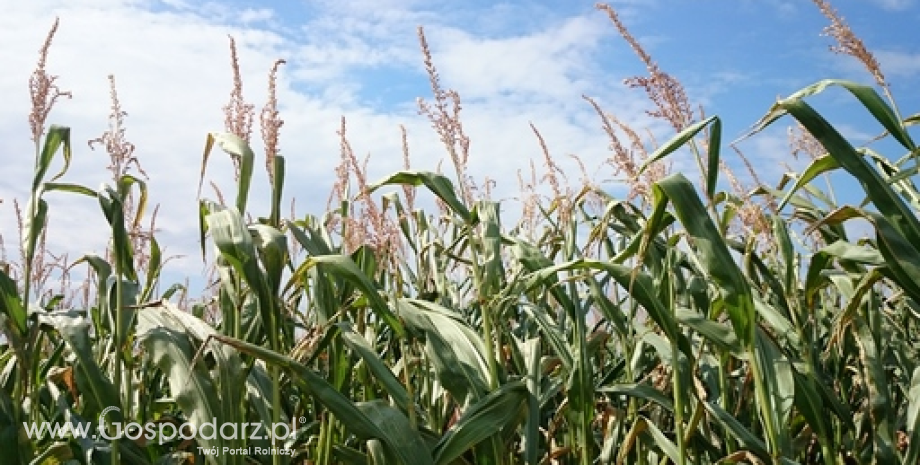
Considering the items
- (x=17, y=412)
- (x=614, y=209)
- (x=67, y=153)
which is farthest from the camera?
(x=614, y=209)

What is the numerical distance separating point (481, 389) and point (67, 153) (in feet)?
3.52

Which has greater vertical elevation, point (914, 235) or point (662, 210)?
point (662, 210)

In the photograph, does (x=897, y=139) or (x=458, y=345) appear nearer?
(x=897, y=139)

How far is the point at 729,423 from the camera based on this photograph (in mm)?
1816

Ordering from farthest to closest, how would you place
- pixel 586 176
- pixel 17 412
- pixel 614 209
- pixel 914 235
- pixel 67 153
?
pixel 586 176 < pixel 614 209 < pixel 67 153 < pixel 17 412 < pixel 914 235

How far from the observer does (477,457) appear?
1.77 meters

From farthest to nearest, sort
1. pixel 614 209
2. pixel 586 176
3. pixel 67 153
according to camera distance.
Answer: pixel 586 176
pixel 614 209
pixel 67 153

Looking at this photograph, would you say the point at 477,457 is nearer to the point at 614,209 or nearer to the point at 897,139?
the point at 614,209

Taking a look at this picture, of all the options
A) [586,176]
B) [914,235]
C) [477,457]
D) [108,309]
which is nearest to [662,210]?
[914,235]

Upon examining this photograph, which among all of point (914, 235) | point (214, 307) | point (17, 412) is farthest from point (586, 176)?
point (17, 412)

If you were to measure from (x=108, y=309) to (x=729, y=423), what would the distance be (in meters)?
1.30

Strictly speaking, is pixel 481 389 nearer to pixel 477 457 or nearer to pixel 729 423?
pixel 477 457

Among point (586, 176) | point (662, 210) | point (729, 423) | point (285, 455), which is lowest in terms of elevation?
point (729, 423)

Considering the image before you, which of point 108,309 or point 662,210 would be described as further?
point 108,309
